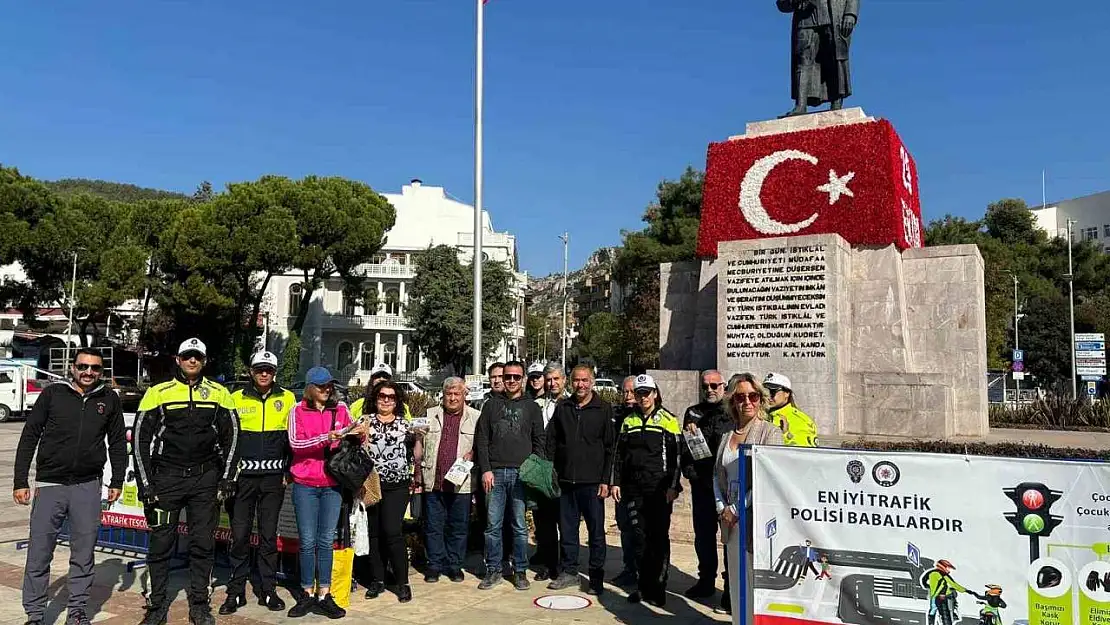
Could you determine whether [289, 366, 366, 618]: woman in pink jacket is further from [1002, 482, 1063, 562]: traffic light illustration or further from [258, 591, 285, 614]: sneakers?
[1002, 482, 1063, 562]: traffic light illustration

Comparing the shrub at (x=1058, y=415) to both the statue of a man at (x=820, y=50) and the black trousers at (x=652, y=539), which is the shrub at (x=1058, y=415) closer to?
the statue of a man at (x=820, y=50)

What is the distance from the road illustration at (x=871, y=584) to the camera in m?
3.81

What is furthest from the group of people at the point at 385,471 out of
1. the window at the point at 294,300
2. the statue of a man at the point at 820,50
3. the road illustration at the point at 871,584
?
the window at the point at 294,300

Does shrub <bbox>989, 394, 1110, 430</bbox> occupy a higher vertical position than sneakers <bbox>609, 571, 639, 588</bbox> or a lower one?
higher

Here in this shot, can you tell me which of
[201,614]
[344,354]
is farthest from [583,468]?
[344,354]

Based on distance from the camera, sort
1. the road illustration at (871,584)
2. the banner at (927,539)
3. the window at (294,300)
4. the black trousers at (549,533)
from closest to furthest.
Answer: the banner at (927,539)
the road illustration at (871,584)
the black trousers at (549,533)
the window at (294,300)

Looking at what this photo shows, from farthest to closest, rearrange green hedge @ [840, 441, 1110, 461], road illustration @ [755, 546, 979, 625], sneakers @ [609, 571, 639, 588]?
green hedge @ [840, 441, 1110, 461] < sneakers @ [609, 571, 639, 588] < road illustration @ [755, 546, 979, 625]

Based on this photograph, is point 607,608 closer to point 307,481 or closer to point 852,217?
point 307,481

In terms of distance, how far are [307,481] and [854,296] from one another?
9.31 m

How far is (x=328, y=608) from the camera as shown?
5.18 m

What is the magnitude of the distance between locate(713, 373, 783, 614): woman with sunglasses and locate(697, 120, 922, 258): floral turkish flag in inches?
336

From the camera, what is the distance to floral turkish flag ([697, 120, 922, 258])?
1226 cm

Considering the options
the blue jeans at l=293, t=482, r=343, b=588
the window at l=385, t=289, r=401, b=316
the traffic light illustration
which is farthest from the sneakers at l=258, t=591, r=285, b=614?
the window at l=385, t=289, r=401, b=316

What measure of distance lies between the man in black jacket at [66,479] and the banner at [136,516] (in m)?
1.16
